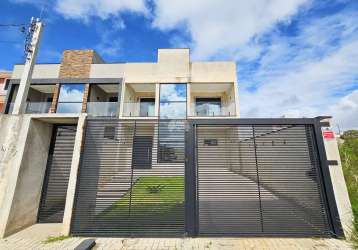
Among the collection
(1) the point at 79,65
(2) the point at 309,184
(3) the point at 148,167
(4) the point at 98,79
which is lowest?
(2) the point at 309,184

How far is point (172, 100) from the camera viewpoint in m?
13.9

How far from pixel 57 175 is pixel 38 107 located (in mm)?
10951

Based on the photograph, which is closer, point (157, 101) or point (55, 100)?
point (55, 100)

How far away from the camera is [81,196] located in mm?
4289

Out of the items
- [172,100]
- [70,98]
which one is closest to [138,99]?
[172,100]

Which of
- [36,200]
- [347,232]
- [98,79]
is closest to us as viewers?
[347,232]

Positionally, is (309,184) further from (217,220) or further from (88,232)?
(88,232)

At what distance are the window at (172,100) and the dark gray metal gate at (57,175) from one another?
856cm

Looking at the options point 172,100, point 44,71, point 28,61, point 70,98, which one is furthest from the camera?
point 44,71

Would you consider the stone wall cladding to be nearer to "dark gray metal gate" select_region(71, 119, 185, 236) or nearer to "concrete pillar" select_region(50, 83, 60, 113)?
"concrete pillar" select_region(50, 83, 60, 113)

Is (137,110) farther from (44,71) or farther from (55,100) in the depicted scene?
(44,71)

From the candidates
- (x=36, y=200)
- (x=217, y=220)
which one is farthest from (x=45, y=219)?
(x=217, y=220)

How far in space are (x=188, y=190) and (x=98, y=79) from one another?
40.7 feet

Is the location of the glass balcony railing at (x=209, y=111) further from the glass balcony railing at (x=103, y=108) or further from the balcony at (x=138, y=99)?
the glass balcony railing at (x=103, y=108)
